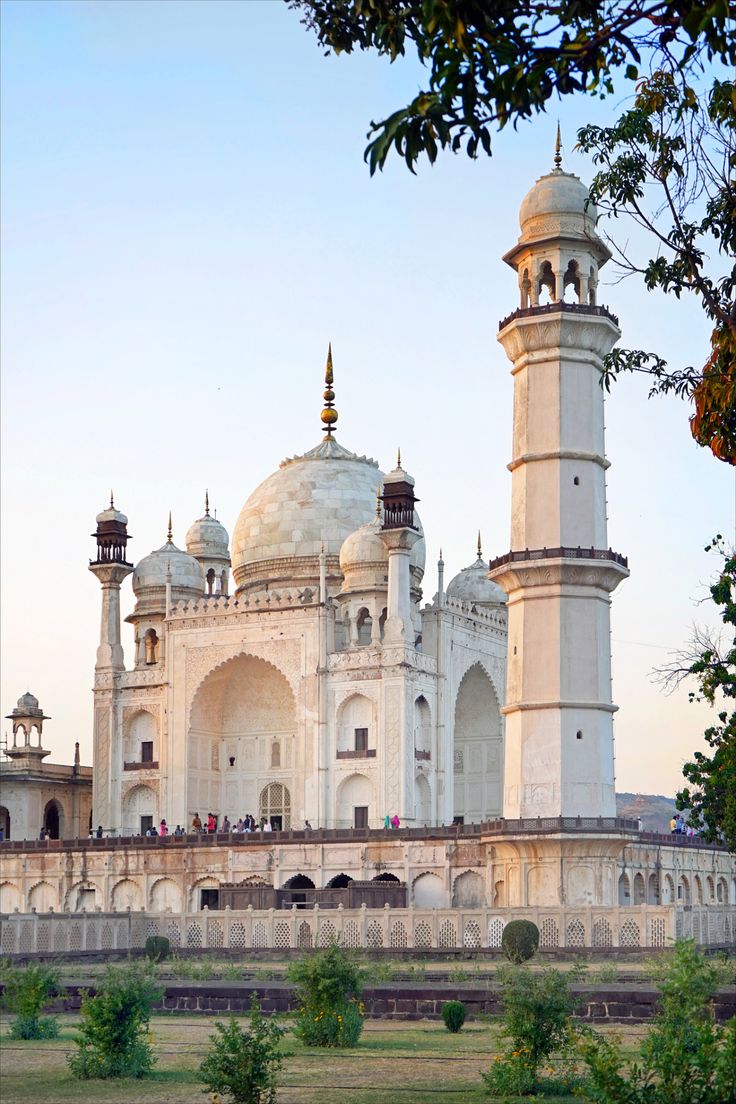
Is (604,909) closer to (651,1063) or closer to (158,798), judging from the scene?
(651,1063)

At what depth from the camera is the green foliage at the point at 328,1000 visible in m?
15.9

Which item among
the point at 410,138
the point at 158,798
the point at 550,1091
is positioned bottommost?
the point at 550,1091

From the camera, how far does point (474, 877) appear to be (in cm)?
3603

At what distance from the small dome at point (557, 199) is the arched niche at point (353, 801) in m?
15.5

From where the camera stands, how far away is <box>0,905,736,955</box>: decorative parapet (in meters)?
26.5

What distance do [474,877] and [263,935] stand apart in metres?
8.52

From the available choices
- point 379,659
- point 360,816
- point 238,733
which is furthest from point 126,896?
point 379,659

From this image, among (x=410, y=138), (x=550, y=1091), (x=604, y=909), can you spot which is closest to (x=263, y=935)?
(x=604, y=909)

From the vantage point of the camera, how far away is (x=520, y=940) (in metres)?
25.7

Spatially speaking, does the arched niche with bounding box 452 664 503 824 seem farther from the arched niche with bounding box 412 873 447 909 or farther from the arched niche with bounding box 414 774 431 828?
the arched niche with bounding box 412 873 447 909

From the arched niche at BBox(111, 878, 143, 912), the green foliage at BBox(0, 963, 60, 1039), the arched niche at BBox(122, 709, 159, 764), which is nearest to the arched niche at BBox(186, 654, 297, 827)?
the arched niche at BBox(122, 709, 159, 764)

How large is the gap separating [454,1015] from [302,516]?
32770 millimetres

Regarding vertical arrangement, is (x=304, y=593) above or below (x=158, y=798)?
above

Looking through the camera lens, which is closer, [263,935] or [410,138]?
[410,138]
